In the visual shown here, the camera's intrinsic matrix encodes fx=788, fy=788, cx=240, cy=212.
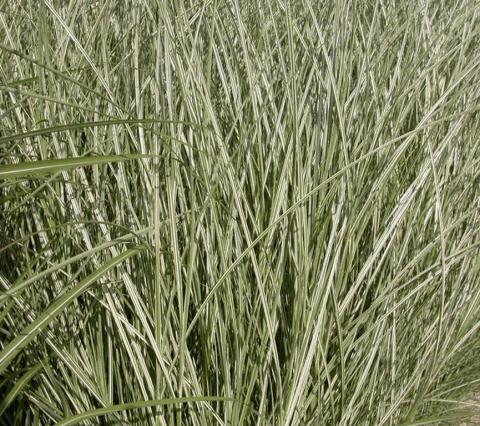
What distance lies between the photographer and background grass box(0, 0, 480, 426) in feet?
4.31

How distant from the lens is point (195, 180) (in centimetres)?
147

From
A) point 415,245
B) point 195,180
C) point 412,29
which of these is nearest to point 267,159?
point 195,180

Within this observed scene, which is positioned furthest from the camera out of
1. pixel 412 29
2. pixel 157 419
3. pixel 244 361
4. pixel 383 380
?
pixel 412 29

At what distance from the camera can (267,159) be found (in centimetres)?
148

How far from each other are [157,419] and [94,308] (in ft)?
0.86

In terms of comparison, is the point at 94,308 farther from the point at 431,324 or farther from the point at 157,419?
the point at 431,324

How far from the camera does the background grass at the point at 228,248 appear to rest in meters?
1.31

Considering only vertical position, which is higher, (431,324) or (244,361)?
(244,361)

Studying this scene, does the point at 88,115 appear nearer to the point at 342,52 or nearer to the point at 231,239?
the point at 231,239

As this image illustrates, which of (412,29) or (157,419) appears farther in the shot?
(412,29)

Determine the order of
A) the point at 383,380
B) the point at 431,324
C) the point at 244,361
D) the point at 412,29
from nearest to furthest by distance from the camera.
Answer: the point at 244,361 < the point at 383,380 < the point at 431,324 < the point at 412,29

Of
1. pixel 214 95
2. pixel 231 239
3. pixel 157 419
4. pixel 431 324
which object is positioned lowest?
pixel 431 324

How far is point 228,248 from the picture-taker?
137cm

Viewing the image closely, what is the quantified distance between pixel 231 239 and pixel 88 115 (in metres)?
0.42
